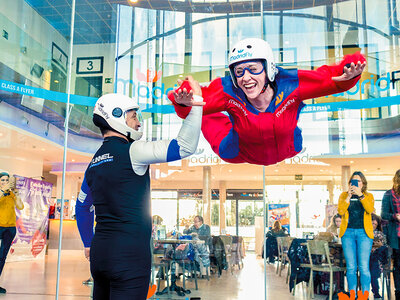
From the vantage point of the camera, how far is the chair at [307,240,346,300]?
509 centimetres

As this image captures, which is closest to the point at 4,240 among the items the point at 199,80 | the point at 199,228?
the point at 199,228

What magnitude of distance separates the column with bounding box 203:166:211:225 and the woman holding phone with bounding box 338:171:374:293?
1584mm

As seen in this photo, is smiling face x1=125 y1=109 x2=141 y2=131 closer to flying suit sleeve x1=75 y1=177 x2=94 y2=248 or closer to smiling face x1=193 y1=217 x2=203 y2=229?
flying suit sleeve x1=75 y1=177 x2=94 y2=248

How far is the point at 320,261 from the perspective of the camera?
17.2 ft

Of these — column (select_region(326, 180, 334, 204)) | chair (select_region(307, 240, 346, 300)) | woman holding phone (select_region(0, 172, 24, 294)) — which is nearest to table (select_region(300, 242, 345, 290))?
chair (select_region(307, 240, 346, 300))

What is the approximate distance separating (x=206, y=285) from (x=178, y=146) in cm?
376

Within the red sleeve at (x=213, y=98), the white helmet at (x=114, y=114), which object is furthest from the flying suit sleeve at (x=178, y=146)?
the red sleeve at (x=213, y=98)

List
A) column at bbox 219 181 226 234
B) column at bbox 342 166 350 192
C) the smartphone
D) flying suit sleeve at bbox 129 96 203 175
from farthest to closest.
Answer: column at bbox 219 181 226 234 < column at bbox 342 166 350 192 < the smartphone < flying suit sleeve at bbox 129 96 203 175

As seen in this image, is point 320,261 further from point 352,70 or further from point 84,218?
point 352,70

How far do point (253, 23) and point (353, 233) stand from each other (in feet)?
9.85

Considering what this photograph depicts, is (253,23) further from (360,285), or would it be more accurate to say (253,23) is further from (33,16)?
(360,285)

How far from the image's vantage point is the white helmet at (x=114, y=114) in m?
2.09

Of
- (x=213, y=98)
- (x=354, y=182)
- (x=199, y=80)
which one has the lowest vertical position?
(x=354, y=182)

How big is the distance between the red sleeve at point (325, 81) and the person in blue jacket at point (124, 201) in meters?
0.62
